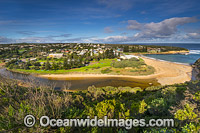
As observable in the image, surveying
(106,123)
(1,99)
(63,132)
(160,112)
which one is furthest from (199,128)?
(1,99)

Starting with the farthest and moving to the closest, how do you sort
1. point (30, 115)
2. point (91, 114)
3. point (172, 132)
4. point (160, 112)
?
point (160, 112)
point (91, 114)
point (30, 115)
point (172, 132)

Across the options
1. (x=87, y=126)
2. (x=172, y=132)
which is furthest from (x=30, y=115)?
(x=172, y=132)

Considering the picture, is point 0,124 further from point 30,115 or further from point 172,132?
point 172,132

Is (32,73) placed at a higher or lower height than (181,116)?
lower

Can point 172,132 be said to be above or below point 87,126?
above

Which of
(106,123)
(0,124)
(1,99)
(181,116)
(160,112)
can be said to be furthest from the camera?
(160,112)

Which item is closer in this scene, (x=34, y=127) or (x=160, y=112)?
(x=34, y=127)

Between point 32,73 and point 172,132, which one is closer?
point 172,132

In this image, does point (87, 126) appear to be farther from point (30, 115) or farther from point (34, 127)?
point (30, 115)

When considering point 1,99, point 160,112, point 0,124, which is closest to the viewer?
point 0,124
